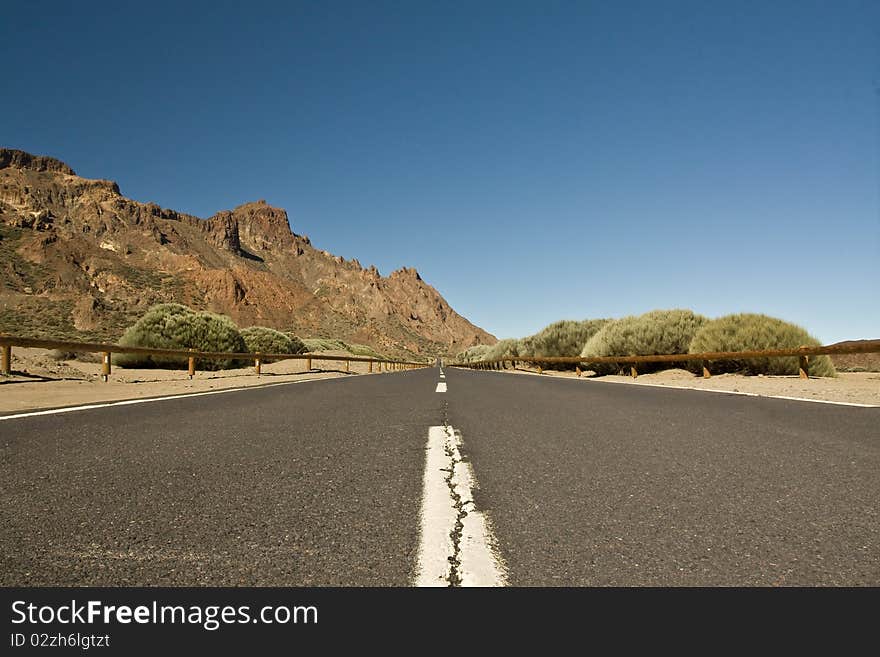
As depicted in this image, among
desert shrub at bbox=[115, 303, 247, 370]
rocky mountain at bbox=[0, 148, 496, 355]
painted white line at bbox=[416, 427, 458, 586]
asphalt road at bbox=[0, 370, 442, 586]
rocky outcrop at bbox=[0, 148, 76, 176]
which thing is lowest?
asphalt road at bbox=[0, 370, 442, 586]

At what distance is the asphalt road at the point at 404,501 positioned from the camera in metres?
2.19

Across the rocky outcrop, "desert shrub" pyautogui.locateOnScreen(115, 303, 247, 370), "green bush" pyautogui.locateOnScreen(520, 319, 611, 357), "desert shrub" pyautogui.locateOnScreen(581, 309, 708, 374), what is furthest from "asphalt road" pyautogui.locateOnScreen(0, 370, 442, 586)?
the rocky outcrop

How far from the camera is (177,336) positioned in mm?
24719

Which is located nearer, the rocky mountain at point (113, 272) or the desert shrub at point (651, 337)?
the desert shrub at point (651, 337)

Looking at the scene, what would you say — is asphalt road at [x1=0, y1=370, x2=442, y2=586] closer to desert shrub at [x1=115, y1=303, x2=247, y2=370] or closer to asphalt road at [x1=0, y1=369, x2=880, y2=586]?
asphalt road at [x1=0, y1=369, x2=880, y2=586]

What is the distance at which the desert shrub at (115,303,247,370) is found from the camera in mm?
22594

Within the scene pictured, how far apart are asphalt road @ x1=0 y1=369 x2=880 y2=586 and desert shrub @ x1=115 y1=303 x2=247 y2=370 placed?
57.9 feet

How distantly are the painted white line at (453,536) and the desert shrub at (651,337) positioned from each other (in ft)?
71.2

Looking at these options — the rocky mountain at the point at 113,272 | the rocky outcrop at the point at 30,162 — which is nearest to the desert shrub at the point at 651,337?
the rocky mountain at the point at 113,272

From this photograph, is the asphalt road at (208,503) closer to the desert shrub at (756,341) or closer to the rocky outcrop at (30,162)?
the desert shrub at (756,341)

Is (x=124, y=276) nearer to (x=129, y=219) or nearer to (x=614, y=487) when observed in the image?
(x=129, y=219)

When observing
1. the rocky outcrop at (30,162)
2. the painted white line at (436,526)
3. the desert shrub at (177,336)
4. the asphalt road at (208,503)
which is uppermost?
the rocky outcrop at (30,162)

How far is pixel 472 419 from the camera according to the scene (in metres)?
7.04

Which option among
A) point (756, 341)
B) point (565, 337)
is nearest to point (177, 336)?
point (756, 341)
